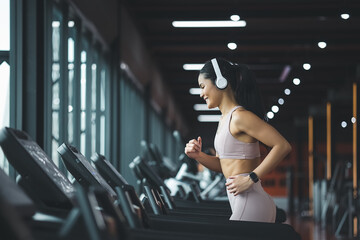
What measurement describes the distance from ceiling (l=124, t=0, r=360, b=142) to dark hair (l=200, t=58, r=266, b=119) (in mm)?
5131

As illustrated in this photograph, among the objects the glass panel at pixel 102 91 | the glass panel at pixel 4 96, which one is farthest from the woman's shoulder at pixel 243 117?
the glass panel at pixel 102 91

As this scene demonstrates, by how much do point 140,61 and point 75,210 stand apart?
29.0 feet

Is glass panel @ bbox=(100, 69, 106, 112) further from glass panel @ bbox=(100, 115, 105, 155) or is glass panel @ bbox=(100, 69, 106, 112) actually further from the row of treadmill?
the row of treadmill

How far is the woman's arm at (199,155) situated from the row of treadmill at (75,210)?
249 mm

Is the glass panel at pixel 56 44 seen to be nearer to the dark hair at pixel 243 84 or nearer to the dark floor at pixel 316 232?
the dark hair at pixel 243 84

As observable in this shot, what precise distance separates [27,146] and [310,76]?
42.5 feet

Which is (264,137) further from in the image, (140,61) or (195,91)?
(195,91)

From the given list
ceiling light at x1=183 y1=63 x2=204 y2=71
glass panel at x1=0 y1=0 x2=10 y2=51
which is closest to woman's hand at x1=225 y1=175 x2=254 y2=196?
glass panel at x1=0 y1=0 x2=10 y2=51

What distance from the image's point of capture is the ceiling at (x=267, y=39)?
853 cm

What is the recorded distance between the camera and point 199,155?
299 cm

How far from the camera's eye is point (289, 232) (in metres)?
2.28

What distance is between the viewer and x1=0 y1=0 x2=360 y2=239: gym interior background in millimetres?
4320

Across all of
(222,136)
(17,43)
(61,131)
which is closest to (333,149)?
(61,131)

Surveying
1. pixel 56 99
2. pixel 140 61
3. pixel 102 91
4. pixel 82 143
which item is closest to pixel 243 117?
pixel 56 99
